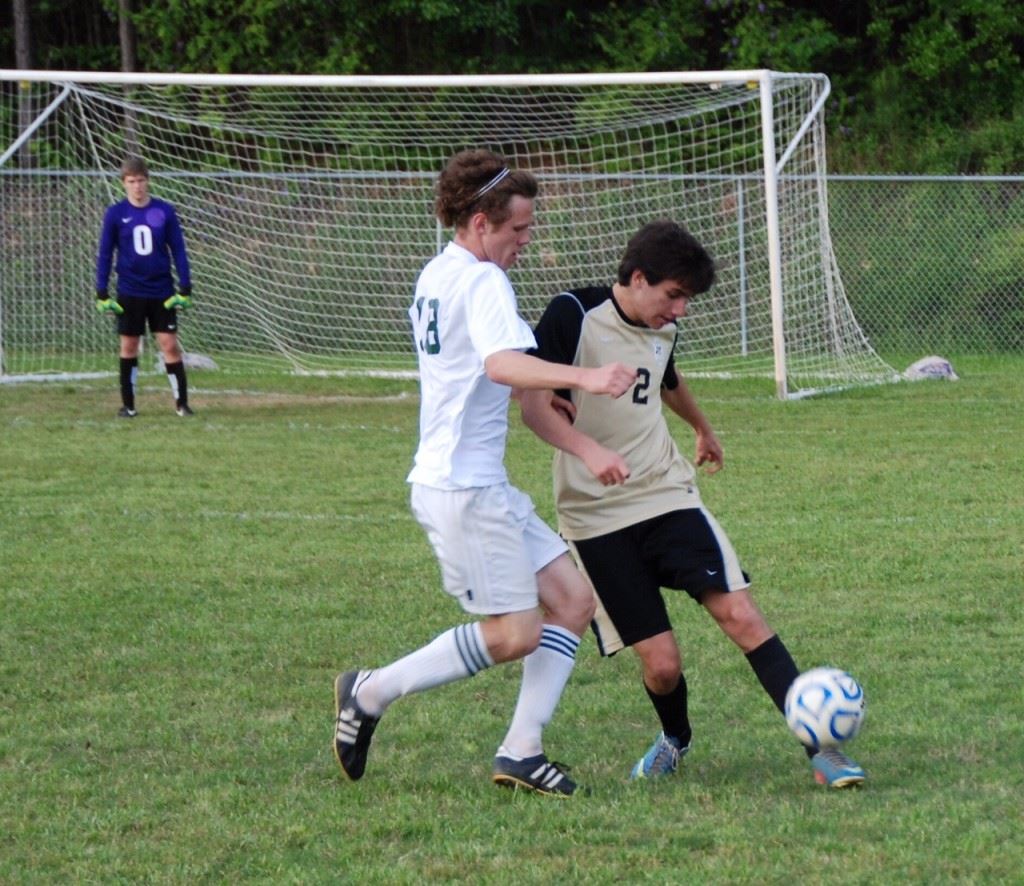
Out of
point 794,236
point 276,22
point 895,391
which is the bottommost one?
point 895,391

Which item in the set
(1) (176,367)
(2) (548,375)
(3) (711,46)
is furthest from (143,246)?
(3) (711,46)

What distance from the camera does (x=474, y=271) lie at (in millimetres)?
4199

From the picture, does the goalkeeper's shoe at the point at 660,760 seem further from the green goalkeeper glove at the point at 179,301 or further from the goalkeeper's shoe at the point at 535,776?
the green goalkeeper glove at the point at 179,301

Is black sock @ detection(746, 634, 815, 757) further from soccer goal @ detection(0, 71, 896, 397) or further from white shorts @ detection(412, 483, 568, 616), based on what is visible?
soccer goal @ detection(0, 71, 896, 397)

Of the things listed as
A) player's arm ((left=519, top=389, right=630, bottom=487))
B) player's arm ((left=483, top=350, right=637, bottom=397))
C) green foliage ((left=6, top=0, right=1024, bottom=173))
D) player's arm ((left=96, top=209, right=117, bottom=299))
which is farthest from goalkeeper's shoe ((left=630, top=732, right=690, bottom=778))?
green foliage ((left=6, top=0, right=1024, bottom=173))

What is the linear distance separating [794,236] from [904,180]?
12.8 feet

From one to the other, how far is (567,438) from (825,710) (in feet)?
3.08

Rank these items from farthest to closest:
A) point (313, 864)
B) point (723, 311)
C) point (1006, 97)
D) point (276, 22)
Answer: point (276, 22) < point (1006, 97) < point (723, 311) < point (313, 864)

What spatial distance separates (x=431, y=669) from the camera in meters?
4.45

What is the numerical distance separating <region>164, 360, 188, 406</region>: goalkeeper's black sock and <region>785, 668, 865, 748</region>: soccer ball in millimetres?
9489

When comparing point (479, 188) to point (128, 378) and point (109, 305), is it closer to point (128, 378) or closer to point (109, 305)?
point (109, 305)

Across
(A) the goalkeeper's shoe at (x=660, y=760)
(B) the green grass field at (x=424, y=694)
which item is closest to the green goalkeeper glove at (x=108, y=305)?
(B) the green grass field at (x=424, y=694)

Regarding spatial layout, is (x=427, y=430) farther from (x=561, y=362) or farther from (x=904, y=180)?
(x=904, y=180)

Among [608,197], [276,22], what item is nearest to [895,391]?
[608,197]
